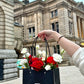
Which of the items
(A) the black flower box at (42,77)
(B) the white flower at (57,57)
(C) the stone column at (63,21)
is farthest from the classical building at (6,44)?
(C) the stone column at (63,21)

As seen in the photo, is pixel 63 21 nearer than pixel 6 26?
No

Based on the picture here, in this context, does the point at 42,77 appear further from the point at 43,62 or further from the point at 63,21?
the point at 63,21

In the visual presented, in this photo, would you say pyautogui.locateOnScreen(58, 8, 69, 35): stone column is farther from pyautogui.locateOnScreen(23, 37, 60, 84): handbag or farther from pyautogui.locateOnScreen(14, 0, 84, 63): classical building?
pyautogui.locateOnScreen(23, 37, 60, 84): handbag

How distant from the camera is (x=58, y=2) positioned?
2530 cm

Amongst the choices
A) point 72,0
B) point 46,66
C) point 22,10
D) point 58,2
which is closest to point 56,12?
point 58,2

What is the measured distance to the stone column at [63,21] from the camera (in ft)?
79.4

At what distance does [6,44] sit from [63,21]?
56.2 feet

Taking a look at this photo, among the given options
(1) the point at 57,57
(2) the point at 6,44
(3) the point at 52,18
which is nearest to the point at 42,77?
(1) the point at 57,57

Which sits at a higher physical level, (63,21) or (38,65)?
(63,21)

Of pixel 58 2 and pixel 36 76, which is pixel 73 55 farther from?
pixel 58 2

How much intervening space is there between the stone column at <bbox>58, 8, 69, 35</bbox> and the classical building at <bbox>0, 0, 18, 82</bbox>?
619 inches

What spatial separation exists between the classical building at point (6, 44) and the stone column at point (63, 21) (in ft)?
51.6

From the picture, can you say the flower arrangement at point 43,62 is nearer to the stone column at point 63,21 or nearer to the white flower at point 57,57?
the white flower at point 57,57

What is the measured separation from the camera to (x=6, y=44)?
9195 mm
